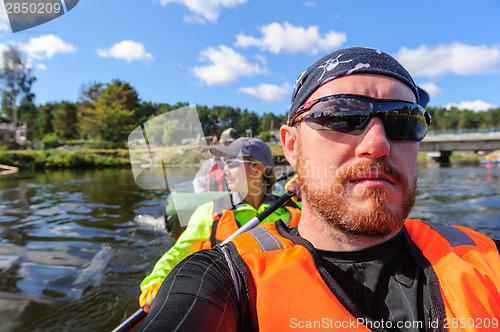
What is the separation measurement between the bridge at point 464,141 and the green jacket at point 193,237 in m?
43.4

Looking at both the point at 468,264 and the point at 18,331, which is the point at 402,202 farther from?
the point at 18,331

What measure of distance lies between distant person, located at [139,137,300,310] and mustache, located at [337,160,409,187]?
3.30ft

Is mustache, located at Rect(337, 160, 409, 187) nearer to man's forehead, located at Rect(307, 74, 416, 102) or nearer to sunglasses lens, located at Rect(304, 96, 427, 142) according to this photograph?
sunglasses lens, located at Rect(304, 96, 427, 142)

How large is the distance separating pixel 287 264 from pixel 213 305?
15.2 inches

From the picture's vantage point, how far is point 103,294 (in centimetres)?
439

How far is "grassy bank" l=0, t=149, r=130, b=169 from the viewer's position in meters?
32.5

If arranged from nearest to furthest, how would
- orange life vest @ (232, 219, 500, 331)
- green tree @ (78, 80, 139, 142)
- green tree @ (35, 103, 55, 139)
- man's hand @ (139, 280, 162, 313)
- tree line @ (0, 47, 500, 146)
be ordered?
orange life vest @ (232, 219, 500, 331) → man's hand @ (139, 280, 162, 313) → tree line @ (0, 47, 500, 146) → green tree @ (78, 80, 139, 142) → green tree @ (35, 103, 55, 139)

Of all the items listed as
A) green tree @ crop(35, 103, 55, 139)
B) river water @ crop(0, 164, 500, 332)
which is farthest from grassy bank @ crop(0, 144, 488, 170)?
green tree @ crop(35, 103, 55, 139)

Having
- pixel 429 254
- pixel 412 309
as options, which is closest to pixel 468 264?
pixel 429 254

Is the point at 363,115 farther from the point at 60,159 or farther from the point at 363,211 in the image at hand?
the point at 60,159

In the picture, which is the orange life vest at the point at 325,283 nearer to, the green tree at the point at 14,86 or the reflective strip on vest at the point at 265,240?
the reflective strip on vest at the point at 265,240

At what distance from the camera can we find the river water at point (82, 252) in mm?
3914

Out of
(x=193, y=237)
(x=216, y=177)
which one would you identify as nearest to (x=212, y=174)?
(x=216, y=177)

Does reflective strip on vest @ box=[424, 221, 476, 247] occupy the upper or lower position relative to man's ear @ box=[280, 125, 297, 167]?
lower
